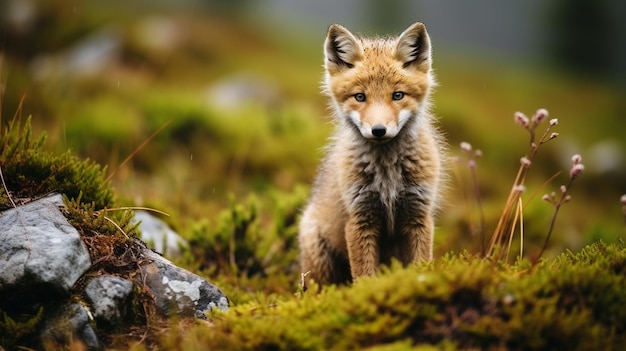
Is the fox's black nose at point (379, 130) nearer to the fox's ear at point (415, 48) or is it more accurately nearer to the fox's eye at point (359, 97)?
the fox's eye at point (359, 97)

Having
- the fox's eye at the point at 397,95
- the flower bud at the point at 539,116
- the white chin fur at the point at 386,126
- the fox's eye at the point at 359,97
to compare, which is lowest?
the white chin fur at the point at 386,126

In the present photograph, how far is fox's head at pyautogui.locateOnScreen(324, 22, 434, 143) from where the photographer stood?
4430mm

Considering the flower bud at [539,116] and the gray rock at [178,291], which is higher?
the flower bud at [539,116]

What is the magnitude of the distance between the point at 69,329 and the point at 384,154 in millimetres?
2691

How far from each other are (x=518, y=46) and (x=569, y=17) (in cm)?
878

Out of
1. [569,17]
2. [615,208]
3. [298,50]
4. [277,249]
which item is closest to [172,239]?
[277,249]

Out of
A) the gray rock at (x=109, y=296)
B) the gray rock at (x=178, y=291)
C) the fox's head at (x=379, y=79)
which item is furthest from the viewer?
the fox's head at (x=379, y=79)

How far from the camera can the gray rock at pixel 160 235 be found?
570cm

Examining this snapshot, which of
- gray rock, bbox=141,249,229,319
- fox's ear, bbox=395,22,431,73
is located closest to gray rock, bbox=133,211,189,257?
gray rock, bbox=141,249,229,319

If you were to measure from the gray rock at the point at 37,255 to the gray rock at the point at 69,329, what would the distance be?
14 cm

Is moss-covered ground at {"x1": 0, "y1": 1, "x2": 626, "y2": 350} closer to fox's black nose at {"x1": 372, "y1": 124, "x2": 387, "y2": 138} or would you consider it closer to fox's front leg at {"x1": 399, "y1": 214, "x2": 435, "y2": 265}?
fox's front leg at {"x1": 399, "y1": 214, "x2": 435, "y2": 265}

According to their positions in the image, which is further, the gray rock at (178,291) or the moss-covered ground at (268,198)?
the gray rock at (178,291)

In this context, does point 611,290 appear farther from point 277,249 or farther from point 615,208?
point 615,208

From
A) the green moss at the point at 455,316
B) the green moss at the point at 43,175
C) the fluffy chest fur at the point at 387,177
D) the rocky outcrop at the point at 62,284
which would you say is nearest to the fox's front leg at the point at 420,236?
the fluffy chest fur at the point at 387,177
